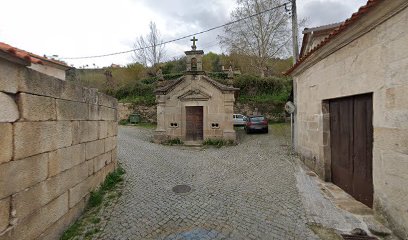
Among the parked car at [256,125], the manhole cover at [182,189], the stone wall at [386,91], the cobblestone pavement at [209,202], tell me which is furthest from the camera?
the parked car at [256,125]

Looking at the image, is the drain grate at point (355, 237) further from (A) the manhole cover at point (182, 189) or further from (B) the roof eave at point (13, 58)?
(B) the roof eave at point (13, 58)

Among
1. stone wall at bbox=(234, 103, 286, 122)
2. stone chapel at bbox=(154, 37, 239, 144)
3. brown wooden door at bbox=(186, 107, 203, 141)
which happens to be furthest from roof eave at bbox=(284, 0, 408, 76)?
stone wall at bbox=(234, 103, 286, 122)

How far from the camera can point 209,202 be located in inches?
179

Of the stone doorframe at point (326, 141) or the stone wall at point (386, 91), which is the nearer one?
the stone wall at point (386, 91)

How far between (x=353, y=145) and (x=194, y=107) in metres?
8.81

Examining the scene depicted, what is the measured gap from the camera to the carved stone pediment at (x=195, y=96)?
12.2 m

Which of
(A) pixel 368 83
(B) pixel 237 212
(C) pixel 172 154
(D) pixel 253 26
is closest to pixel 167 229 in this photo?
(B) pixel 237 212

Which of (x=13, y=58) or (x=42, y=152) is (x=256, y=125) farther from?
(x=13, y=58)

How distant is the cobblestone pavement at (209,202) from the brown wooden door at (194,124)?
4519 mm

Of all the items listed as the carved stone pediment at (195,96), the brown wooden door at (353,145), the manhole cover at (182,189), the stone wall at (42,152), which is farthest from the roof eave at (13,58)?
the carved stone pediment at (195,96)

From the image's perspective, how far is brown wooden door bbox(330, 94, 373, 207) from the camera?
407 centimetres

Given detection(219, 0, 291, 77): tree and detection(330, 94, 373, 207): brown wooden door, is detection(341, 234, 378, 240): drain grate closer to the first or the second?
detection(330, 94, 373, 207): brown wooden door

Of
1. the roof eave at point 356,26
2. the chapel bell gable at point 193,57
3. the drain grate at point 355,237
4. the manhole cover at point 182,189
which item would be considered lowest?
the drain grate at point 355,237

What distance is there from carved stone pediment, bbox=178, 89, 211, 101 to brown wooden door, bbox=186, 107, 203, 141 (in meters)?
0.58
